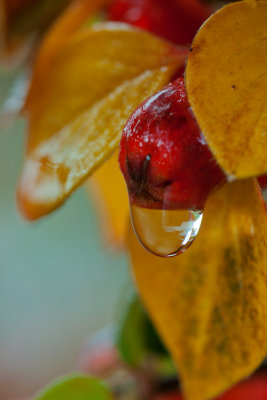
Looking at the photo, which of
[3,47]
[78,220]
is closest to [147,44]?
[3,47]

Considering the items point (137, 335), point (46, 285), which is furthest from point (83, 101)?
point (46, 285)

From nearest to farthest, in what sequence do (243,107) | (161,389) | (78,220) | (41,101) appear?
(243,107) → (41,101) → (161,389) → (78,220)

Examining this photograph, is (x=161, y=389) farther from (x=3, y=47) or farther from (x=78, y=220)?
(x=78, y=220)

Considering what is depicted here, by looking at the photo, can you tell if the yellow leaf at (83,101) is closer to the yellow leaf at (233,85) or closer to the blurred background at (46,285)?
the yellow leaf at (233,85)

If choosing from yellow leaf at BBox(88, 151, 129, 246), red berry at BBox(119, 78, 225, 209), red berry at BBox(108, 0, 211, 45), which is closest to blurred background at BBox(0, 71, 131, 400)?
yellow leaf at BBox(88, 151, 129, 246)

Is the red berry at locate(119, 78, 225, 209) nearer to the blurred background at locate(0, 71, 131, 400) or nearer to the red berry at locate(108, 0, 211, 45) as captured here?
the red berry at locate(108, 0, 211, 45)

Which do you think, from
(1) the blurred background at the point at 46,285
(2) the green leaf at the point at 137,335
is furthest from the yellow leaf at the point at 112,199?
(1) the blurred background at the point at 46,285
